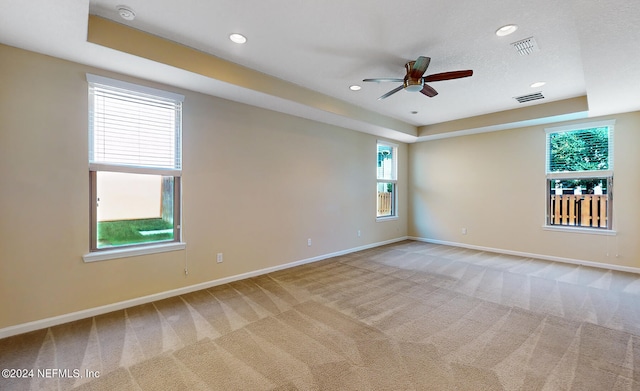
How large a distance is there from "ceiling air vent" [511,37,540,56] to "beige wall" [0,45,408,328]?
3.12 meters

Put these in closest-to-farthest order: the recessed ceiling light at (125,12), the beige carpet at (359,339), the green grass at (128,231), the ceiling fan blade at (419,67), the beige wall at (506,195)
Answer: the beige carpet at (359,339)
the recessed ceiling light at (125,12)
the ceiling fan blade at (419,67)
the green grass at (128,231)
the beige wall at (506,195)

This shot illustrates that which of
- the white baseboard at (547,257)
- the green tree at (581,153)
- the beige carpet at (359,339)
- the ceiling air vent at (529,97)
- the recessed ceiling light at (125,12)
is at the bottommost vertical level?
the beige carpet at (359,339)

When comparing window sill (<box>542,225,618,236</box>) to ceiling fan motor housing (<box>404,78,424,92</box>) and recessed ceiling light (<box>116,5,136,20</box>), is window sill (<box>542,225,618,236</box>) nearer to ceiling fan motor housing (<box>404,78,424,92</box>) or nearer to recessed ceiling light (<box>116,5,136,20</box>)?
ceiling fan motor housing (<box>404,78,424,92</box>)

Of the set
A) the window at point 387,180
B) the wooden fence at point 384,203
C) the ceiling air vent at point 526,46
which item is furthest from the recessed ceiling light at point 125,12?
the wooden fence at point 384,203

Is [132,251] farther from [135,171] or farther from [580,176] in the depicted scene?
[580,176]

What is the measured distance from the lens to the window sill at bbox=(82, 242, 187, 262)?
296cm

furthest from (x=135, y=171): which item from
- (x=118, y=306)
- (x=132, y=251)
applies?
(x=118, y=306)

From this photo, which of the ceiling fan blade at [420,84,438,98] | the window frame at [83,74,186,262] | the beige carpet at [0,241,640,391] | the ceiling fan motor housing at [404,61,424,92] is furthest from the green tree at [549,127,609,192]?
the window frame at [83,74,186,262]

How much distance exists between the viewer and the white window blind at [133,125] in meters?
3.02

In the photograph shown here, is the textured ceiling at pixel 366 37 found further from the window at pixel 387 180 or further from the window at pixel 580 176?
the window at pixel 387 180

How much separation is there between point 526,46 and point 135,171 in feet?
14.9

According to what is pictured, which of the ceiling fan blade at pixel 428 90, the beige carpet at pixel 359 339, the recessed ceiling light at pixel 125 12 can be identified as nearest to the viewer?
the beige carpet at pixel 359 339

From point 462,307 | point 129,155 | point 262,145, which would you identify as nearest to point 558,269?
point 462,307

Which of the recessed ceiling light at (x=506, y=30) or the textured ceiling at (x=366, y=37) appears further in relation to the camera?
the recessed ceiling light at (x=506, y=30)
